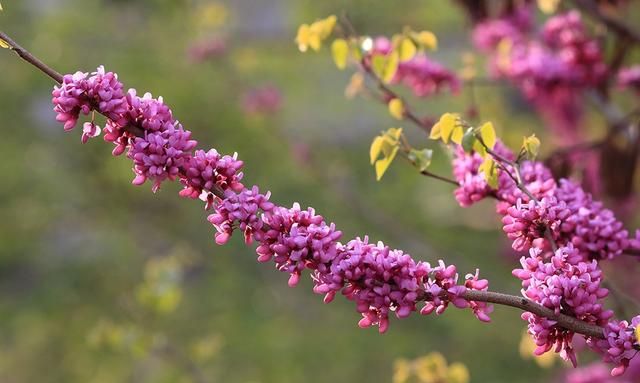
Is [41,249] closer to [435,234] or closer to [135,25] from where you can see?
[135,25]

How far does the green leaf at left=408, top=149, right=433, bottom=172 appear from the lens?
1240 millimetres

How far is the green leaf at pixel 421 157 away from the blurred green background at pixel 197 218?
3.62m

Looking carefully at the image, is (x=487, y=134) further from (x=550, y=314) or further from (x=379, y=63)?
(x=379, y=63)

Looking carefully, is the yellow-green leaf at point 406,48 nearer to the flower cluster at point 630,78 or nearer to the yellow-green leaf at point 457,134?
the yellow-green leaf at point 457,134

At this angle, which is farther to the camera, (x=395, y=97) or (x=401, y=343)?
(x=401, y=343)

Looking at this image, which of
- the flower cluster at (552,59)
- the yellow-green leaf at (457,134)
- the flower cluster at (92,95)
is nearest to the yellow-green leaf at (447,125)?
the yellow-green leaf at (457,134)

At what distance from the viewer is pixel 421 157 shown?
1247 millimetres

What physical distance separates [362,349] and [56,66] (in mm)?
2947

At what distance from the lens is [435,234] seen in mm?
5836

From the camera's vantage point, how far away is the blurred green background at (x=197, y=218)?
5.27 meters

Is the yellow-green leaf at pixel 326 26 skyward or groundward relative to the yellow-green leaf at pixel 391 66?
skyward

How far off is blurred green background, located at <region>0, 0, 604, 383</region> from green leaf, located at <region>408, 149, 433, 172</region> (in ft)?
11.9

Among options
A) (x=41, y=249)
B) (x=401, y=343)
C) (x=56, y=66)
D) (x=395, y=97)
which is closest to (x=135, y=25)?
(x=56, y=66)

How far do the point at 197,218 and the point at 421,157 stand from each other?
17.4 ft
